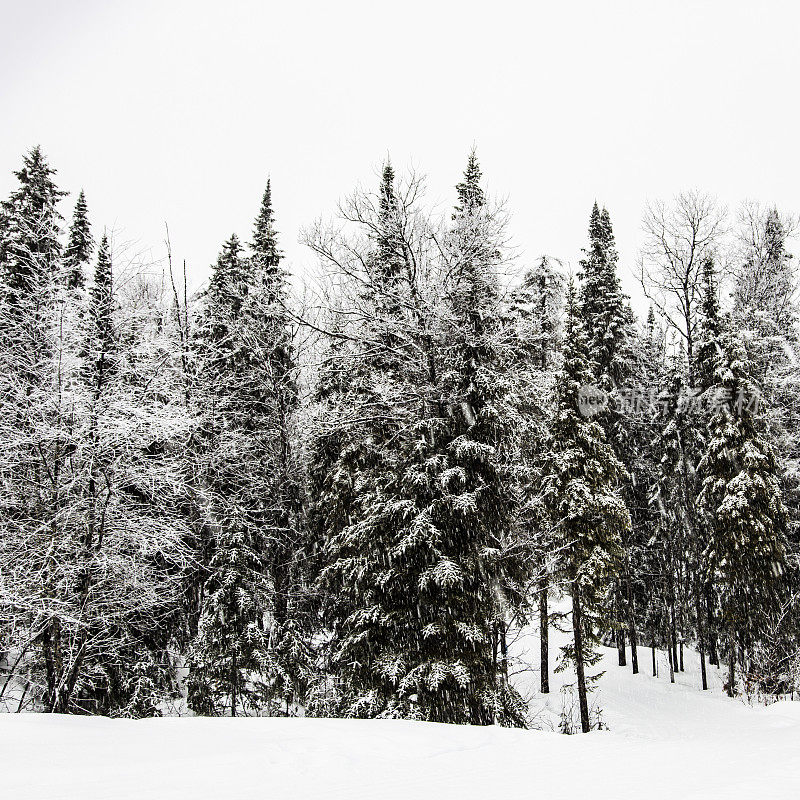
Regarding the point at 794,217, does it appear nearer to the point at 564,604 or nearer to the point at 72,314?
the point at 72,314

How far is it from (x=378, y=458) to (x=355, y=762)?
24.6ft

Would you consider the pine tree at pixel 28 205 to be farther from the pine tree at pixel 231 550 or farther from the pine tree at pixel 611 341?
the pine tree at pixel 611 341

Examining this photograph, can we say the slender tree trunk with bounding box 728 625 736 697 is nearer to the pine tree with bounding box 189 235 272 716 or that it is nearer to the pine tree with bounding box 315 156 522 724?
the pine tree with bounding box 315 156 522 724

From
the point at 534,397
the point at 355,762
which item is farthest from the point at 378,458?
the point at 355,762

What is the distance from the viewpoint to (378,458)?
42.5ft

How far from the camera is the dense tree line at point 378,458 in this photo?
→ 32.6 feet

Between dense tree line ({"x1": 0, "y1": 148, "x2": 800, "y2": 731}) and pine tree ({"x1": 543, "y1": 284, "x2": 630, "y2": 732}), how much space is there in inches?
3.2

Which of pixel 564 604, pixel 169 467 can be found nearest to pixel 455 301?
pixel 169 467

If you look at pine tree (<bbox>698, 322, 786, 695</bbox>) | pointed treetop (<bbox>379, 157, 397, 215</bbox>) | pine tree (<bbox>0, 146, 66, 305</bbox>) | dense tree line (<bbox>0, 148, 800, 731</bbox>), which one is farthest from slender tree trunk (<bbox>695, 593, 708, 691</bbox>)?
pine tree (<bbox>0, 146, 66, 305</bbox>)

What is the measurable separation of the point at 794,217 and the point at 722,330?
6.27 meters

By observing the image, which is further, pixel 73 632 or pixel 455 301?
pixel 455 301

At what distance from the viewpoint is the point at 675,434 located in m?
23.7

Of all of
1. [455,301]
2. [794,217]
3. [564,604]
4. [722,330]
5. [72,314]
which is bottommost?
[564,604]

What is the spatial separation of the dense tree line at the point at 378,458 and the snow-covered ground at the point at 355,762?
2.74 metres
